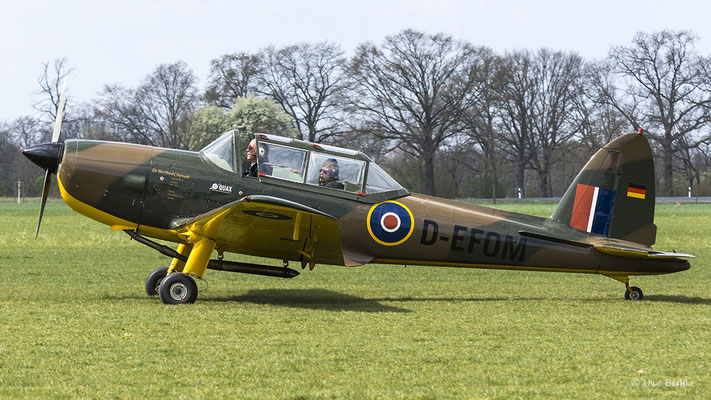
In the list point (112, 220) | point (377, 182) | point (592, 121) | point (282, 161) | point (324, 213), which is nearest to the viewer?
point (324, 213)

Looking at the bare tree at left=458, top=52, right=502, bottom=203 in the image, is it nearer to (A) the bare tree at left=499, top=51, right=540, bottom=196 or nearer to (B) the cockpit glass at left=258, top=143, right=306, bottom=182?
(A) the bare tree at left=499, top=51, right=540, bottom=196

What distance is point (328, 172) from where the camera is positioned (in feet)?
31.6

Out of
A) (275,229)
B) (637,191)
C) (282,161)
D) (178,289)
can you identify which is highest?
(637,191)

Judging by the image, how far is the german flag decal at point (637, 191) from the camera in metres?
10.3

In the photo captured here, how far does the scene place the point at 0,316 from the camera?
7820mm

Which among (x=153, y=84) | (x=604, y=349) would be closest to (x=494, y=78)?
Answer: (x=153, y=84)

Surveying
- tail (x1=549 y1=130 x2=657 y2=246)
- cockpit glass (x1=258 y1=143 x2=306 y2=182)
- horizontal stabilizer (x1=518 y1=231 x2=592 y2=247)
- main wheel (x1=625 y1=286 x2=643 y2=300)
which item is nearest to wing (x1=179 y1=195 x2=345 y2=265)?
cockpit glass (x1=258 y1=143 x2=306 y2=182)

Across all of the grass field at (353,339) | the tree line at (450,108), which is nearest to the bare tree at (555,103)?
the tree line at (450,108)

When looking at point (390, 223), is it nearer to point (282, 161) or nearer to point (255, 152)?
point (282, 161)

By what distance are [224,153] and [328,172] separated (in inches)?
55.4

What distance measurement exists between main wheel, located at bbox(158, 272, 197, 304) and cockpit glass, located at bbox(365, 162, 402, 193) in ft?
8.70

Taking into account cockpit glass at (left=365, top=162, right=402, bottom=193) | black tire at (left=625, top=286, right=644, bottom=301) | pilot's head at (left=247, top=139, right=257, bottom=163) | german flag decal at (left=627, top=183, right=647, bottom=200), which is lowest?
black tire at (left=625, top=286, right=644, bottom=301)

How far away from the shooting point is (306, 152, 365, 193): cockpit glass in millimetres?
9531

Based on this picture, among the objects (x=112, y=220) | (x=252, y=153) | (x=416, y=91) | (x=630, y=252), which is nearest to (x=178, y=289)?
(x=112, y=220)
